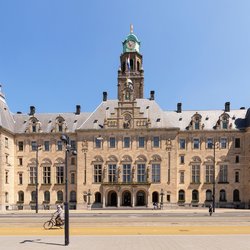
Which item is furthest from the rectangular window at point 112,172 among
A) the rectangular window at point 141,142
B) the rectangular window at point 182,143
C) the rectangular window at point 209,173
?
the rectangular window at point 209,173

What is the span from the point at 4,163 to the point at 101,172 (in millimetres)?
18667

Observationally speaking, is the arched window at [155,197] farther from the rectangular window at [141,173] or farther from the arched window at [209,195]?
the arched window at [209,195]

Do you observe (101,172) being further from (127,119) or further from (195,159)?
(195,159)

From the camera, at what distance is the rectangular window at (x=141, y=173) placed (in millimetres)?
60219

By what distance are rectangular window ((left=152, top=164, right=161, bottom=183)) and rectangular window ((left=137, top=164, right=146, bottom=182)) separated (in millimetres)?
1775

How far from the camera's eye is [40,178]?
63281mm

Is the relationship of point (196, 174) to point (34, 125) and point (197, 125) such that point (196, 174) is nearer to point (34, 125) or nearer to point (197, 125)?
point (197, 125)

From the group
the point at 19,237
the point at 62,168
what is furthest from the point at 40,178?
the point at 19,237

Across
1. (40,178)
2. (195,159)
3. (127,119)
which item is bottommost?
(40,178)

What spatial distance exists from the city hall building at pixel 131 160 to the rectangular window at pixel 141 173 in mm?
194

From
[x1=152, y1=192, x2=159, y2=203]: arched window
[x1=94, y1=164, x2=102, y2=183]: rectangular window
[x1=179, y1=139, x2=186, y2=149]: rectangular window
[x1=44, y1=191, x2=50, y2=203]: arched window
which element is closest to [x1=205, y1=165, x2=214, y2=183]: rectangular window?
→ [x1=179, y1=139, x2=186, y2=149]: rectangular window

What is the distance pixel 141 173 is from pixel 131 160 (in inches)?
126

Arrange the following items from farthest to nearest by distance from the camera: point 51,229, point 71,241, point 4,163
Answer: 1. point 4,163
2. point 51,229
3. point 71,241

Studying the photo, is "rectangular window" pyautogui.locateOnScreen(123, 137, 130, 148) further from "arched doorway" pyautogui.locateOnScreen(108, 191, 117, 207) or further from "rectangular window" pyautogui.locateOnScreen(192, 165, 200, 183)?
"rectangular window" pyautogui.locateOnScreen(192, 165, 200, 183)
